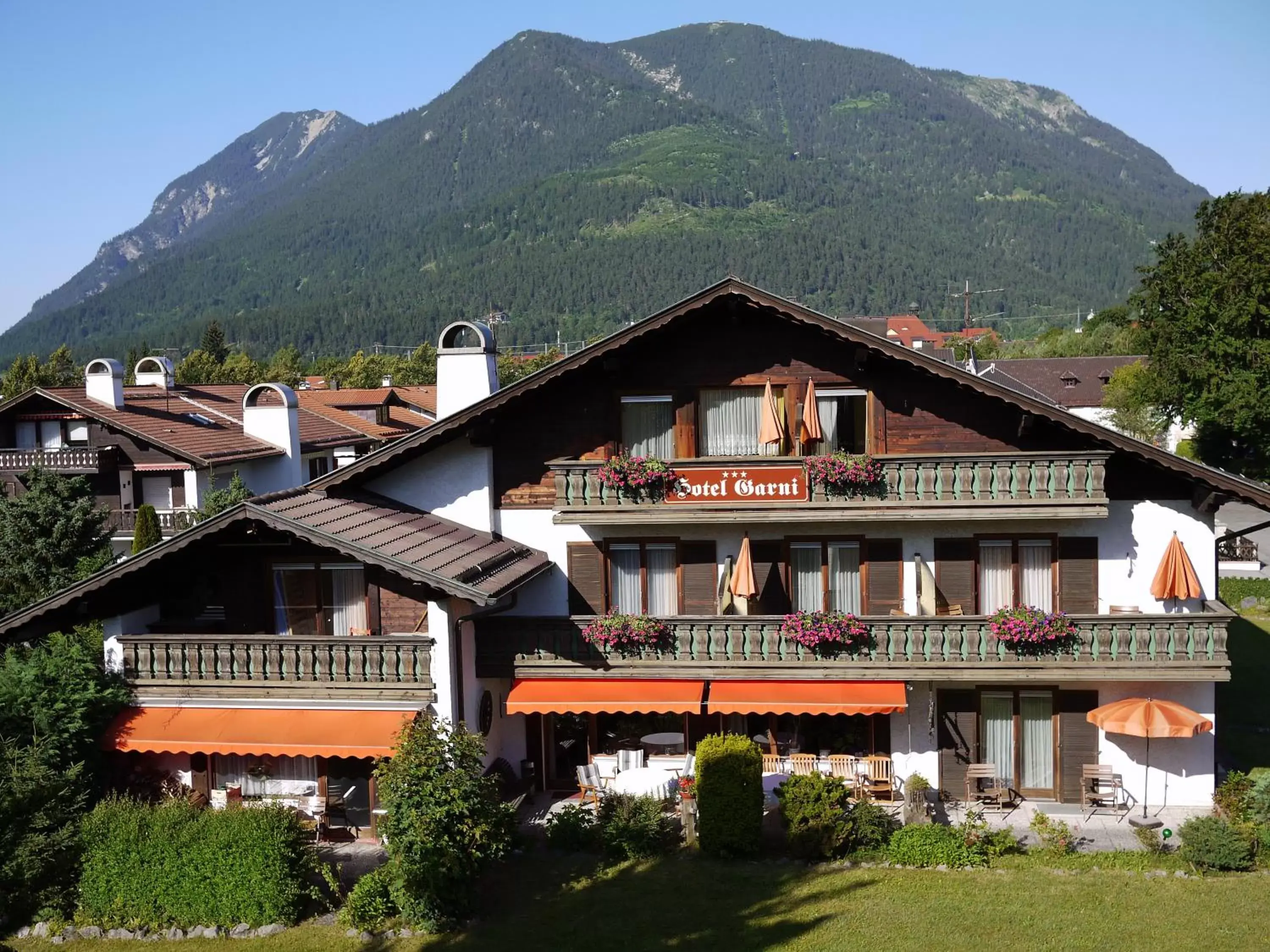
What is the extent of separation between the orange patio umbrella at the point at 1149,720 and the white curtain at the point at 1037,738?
3.44 feet

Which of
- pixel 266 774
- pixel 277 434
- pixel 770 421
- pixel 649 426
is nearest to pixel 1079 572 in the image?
pixel 770 421

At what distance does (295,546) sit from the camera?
2147 cm

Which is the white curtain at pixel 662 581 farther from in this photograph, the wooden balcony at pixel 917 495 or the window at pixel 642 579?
the wooden balcony at pixel 917 495

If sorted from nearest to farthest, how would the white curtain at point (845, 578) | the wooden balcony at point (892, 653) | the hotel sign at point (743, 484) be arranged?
the wooden balcony at point (892, 653) < the hotel sign at point (743, 484) < the white curtain at point (845, 578)

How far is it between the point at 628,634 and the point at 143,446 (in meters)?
32.1

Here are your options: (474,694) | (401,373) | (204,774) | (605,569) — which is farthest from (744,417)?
(401,373)

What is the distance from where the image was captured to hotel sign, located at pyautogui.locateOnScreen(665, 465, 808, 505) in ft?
68.7

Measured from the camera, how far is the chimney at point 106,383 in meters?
48.8

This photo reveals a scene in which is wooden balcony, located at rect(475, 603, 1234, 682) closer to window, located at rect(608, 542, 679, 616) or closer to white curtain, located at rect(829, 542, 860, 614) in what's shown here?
white curtain, located at rect(829, 542, 860, 614)

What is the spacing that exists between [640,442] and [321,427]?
37334 millimetres

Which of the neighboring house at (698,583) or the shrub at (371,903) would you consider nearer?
the shrub at (371,903)

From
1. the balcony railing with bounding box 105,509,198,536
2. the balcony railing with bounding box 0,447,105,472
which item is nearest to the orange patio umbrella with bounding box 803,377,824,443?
the balcony railing with bounding box 105,509,198,536

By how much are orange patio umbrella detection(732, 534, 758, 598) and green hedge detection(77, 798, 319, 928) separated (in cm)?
823

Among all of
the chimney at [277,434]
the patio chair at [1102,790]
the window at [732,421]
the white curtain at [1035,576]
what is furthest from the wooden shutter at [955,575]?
the chimney at [277,434]
